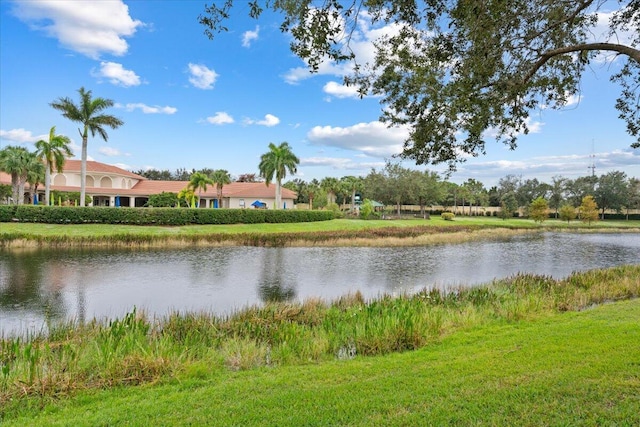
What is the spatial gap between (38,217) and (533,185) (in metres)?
87.5

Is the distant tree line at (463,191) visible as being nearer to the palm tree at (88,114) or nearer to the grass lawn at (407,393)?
the palm tree at (88,114)

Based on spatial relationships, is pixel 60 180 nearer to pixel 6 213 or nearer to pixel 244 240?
pixel 6 213

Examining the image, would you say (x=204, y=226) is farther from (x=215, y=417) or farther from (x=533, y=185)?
(x=533, y=185)

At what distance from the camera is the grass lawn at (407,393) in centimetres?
427

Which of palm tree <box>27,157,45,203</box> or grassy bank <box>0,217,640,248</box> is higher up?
palm tree <box>27,157,45,203</box>

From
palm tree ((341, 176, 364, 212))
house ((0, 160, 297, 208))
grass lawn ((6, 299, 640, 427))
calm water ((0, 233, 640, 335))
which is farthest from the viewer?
palm tree ((341, 176, 364, 212))

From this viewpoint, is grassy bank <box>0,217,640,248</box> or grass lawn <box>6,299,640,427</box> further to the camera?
grassy bank <box>0,217,640,248</box>

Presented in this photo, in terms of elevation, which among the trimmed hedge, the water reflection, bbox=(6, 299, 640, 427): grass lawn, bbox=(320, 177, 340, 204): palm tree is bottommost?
the water reflection

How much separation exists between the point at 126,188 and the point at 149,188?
3116 mm

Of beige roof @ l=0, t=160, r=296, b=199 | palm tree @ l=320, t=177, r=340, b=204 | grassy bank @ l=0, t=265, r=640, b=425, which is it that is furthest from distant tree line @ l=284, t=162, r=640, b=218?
grassy bank @ l=0, t=265, r=640, b=425

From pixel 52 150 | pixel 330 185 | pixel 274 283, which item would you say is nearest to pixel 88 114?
pixel 52 150

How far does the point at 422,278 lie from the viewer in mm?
18750

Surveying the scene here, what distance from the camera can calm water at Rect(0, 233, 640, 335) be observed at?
42.4ft

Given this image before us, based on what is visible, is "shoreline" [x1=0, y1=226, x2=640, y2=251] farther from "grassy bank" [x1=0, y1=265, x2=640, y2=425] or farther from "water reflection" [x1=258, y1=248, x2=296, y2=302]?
"grassy bank" [x1=0, y1=265, x2=640, y2=425]
